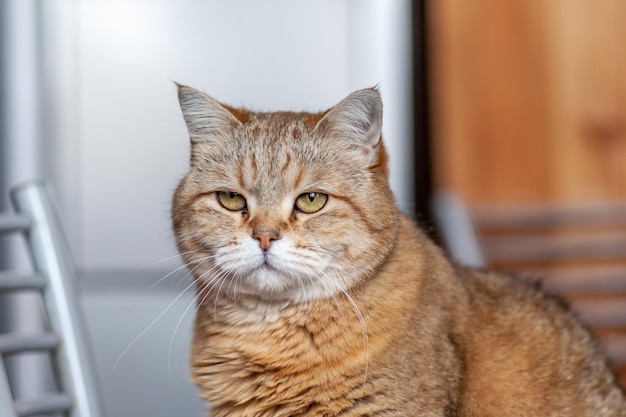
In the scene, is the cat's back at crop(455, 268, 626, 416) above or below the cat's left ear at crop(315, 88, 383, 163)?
below

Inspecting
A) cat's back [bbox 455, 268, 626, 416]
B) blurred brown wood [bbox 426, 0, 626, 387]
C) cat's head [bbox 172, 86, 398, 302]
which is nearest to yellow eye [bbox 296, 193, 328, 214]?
cat's head [bbox 172, 86, 398, 302]

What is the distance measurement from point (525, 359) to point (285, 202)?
0.52m

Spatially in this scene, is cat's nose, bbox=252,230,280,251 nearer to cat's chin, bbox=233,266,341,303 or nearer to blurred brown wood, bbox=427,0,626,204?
cat's chin, bbox=233,266,341,303

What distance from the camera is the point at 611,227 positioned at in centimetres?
328

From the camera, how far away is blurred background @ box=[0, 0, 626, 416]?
10.4ft

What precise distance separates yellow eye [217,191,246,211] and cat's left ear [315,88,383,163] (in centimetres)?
19

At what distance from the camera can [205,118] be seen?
67.0 inches

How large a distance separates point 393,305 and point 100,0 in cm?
208

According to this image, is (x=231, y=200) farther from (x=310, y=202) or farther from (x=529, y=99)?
(x=529, y=99)

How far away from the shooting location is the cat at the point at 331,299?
1.51 m

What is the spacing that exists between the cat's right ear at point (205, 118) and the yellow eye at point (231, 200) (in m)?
0.13

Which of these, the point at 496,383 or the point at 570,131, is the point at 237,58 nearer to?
the point at 570,131

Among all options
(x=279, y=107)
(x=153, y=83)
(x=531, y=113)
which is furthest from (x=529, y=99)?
(x=153, y=83)

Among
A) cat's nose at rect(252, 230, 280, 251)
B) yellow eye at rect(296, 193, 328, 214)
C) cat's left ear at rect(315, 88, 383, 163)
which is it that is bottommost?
cat's nose at rect(252, 230, 280, 251)
